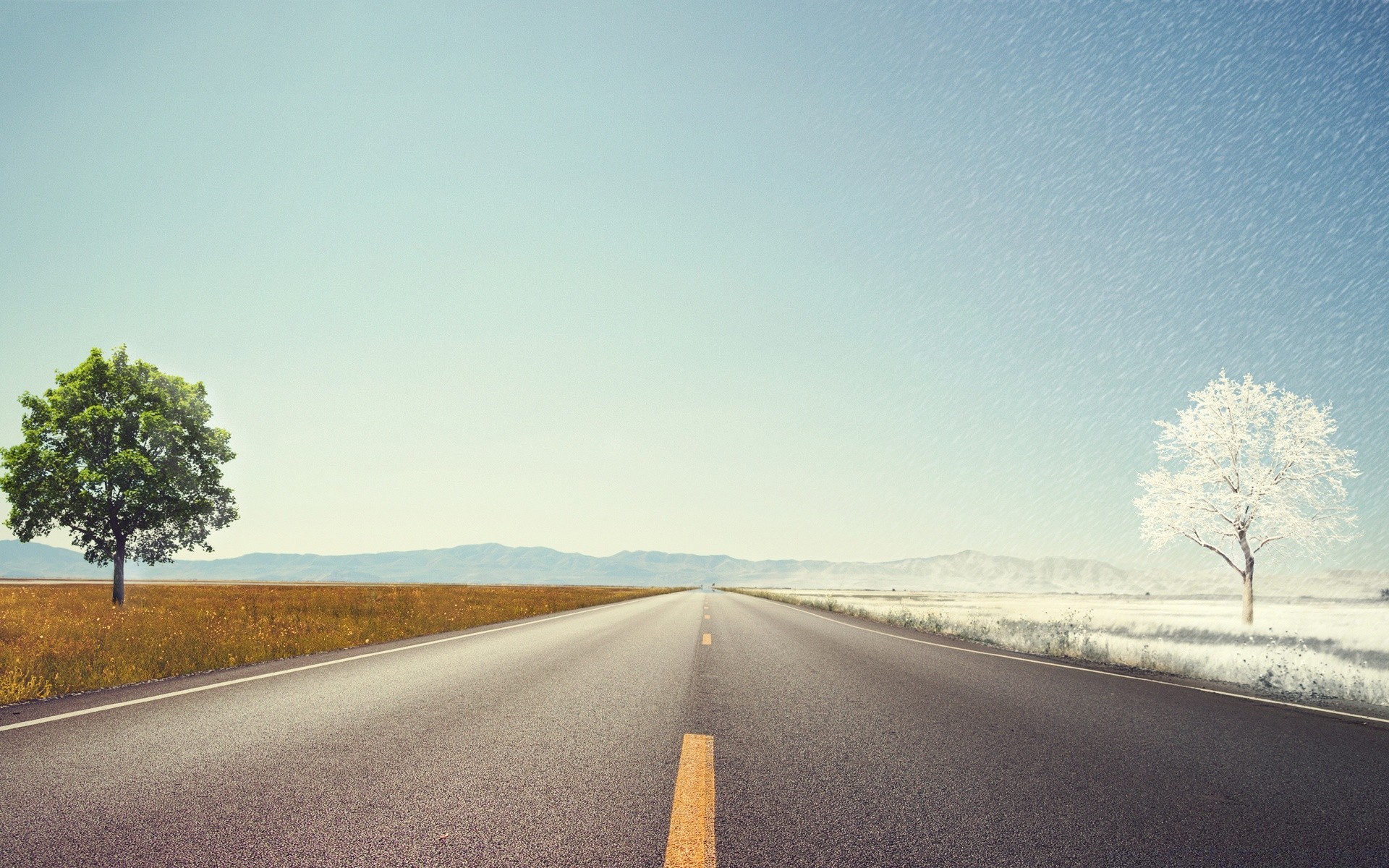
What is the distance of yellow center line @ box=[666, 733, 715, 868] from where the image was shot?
2.72 metres

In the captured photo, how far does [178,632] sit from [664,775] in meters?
11.7

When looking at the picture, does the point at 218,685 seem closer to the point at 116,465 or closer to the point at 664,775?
the point at 664,775

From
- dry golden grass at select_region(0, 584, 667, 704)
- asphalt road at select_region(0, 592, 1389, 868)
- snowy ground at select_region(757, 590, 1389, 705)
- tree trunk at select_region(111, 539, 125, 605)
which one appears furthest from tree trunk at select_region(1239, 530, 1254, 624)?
tree trunk at select_region(111, 539, 125, 605)

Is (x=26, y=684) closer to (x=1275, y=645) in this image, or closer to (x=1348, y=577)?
(x=1275, y=645)

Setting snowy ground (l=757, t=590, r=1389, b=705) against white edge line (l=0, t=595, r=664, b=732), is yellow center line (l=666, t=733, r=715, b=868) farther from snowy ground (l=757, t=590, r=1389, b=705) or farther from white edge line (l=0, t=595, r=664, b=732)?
snowy ground (l=757, t=590, r=1389, b=705)

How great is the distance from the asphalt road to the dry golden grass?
1187 millimetres

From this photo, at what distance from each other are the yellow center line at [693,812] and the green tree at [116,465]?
30.4m

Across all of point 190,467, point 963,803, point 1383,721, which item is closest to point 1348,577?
point 1383,721

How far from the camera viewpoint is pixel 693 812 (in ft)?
10.8

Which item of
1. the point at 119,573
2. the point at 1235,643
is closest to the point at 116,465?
the point at 119,573

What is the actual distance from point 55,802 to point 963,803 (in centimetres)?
490

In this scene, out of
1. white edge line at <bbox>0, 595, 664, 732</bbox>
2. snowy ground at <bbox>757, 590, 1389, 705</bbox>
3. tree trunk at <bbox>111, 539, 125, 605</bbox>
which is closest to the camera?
white edge line at <bbox>0, 595, 664, 732</bbox>

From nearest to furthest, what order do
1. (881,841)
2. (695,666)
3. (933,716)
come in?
(881,841) → (933,716) → (695,666)

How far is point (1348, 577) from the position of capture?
77125mm
